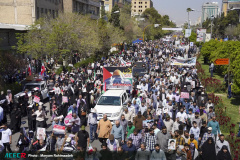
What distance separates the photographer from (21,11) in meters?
43.1

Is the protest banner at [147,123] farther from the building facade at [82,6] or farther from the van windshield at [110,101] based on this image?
the building facade at [82,6]

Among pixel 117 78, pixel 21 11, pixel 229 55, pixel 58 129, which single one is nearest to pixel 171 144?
pixel 58 129

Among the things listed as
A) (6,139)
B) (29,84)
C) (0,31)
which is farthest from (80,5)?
(6,139)

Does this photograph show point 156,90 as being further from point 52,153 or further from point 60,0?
point 60,0

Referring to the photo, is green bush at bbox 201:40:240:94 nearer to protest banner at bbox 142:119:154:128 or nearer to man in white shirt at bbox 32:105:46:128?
protest banner at bbox 142:119:154:128

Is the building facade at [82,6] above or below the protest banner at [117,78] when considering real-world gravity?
above

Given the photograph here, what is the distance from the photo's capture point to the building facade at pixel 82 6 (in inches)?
2249

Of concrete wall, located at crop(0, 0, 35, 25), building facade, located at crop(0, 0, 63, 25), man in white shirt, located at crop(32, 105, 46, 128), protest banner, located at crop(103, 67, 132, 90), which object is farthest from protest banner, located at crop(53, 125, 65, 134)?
concrete wall, located at crop(0, 0, 35, 25)

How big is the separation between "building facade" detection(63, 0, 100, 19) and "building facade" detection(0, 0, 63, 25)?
609 cm

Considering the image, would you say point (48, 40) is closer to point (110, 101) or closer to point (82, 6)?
point (110, 101)

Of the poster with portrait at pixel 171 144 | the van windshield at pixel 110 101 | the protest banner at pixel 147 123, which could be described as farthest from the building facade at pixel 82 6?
the poster with portrait at pixel 171 144

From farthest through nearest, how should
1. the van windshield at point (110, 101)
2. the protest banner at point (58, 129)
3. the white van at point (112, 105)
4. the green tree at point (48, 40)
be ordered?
the green tree at point (48, 40) → the van windshield at point (110, 101) → the white van at point (112, 105) → the protest banner at point (58, 129)

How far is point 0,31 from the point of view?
30.2 meters

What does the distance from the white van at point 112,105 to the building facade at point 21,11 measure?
95.1 feet
